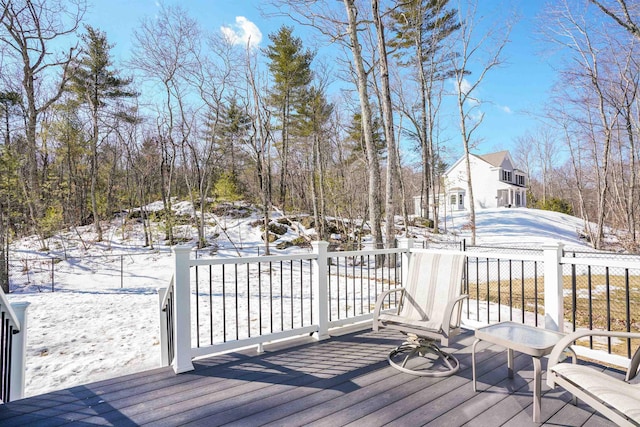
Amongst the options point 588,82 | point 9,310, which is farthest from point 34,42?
point 588,82

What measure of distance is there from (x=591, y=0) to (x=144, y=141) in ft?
56.6

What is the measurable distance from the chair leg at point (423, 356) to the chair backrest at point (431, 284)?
8.8 inches

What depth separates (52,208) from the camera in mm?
11508

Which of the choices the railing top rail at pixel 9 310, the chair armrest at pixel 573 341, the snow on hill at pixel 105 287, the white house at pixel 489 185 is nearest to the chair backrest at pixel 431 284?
the chair armrest at pixel 573 341

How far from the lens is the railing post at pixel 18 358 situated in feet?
8.01

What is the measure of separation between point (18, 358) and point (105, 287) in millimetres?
7623

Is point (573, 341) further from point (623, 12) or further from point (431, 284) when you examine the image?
point (623, 12)

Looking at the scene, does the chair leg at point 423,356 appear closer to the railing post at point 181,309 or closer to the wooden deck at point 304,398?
the wooden deck at point 304,398

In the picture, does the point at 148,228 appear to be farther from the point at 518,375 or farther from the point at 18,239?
the point at 518,375

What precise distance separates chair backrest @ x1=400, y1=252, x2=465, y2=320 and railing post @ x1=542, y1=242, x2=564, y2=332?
71cm

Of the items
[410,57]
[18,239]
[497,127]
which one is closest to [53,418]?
[18,239]

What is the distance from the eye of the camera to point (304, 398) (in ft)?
7.18

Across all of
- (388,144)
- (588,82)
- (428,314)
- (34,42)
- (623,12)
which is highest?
(34,42)

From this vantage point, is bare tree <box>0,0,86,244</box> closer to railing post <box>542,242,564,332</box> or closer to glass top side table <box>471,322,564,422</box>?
glass top side table <box>471,322,564,422</box>
